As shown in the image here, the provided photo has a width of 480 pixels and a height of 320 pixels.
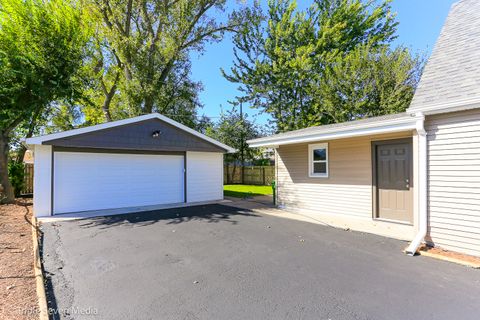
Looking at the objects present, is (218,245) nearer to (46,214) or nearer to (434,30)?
(46,214)

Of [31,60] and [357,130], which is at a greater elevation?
[31,60]

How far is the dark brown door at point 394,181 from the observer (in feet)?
21.9

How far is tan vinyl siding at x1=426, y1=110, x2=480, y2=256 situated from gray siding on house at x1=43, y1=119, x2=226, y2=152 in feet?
29.3

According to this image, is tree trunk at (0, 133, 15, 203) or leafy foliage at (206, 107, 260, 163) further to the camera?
leafy foliage at (206, 107, 260, 163)

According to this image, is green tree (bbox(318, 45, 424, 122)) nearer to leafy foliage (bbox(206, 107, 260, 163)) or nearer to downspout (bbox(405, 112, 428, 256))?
leafy foliage (bbox(206, 107, 260, 163))

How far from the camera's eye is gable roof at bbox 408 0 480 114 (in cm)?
483

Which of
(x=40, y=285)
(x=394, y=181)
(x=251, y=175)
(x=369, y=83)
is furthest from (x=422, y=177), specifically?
(x=251, y=175)

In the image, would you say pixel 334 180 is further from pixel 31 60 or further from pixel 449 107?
pixel 31 60

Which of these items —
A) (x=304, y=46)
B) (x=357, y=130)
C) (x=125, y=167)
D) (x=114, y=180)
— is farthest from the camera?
(x=304, y=46)

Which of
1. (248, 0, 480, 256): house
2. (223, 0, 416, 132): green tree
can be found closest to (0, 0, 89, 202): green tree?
(248, 0, 480, 256): house

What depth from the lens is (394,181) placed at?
22.9 ft

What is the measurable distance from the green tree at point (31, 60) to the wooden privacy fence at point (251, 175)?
44.2 feet

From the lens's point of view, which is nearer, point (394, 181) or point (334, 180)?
point (394, 181)

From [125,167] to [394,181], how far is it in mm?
9326
